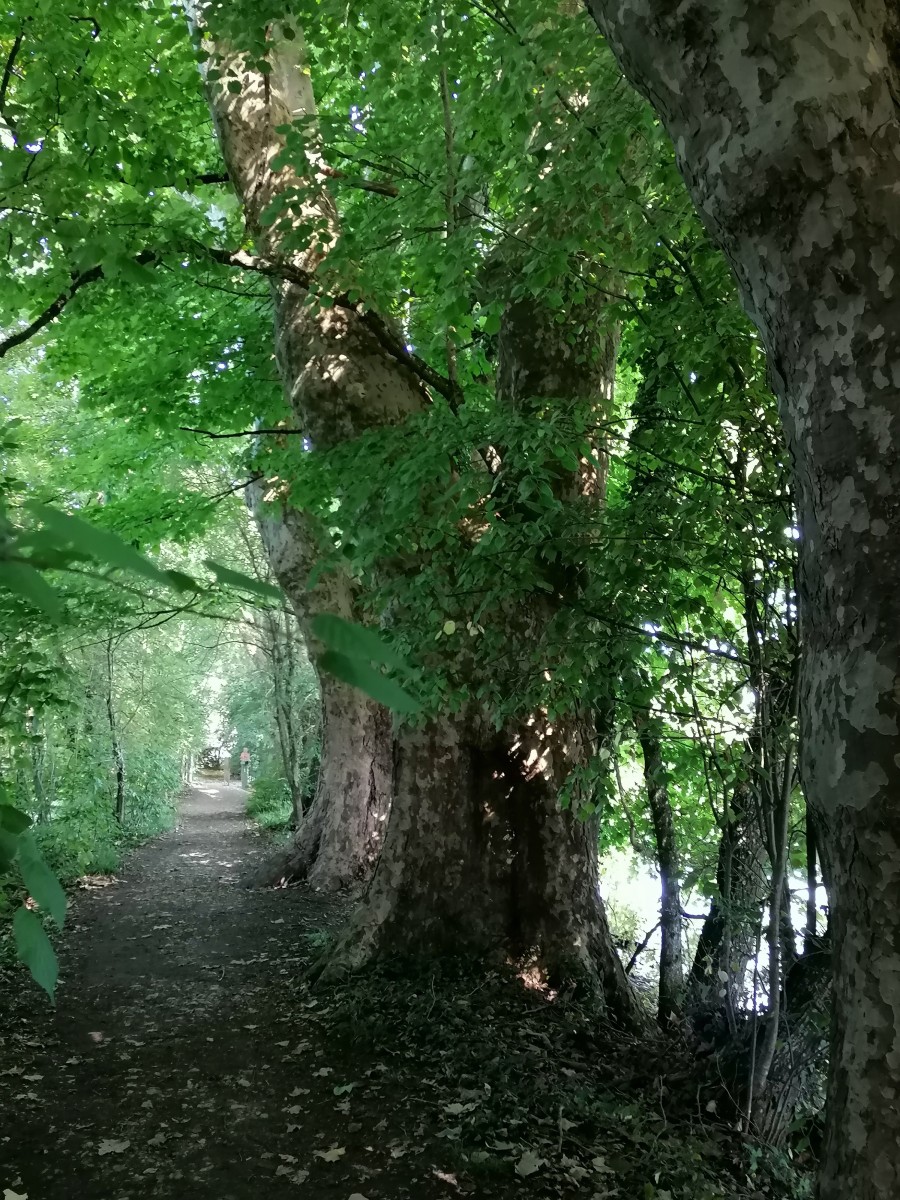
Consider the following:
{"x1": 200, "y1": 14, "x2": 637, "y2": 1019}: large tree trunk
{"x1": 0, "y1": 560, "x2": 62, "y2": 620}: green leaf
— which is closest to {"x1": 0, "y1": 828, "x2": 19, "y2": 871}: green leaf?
{"x1": 0, "y1": 560, "x2": 62, "y2": 620}: green leaf

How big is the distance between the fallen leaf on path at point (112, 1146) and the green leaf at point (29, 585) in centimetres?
417

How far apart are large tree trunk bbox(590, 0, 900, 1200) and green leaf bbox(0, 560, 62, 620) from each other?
1.72 meters

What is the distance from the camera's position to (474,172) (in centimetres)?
428

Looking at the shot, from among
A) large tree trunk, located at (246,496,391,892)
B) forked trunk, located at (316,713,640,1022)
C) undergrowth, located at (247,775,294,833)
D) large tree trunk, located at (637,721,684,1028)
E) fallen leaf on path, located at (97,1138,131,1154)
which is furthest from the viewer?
undergrowth, located at (247,775,294,833)

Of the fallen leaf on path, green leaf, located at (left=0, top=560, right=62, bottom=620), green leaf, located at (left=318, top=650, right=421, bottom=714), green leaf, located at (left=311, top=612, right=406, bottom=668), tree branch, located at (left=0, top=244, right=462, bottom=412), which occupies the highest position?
tree branch, located at (left=0, top=244, right=462, bottom=412)

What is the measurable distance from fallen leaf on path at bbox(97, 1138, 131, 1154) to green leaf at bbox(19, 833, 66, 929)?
3.73 meters

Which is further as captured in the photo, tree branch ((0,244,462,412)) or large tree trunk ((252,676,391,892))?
large tree trunk ((252,676,391,892))

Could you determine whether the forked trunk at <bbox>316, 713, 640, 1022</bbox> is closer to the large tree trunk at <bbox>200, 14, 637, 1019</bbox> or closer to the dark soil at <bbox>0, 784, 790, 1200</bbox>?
the large tree trunk at <bbox>200, 14, 637, 1019</bbox>

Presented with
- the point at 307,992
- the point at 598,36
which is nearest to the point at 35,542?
the point at 598,36

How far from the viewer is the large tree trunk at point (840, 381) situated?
1863 millimetres

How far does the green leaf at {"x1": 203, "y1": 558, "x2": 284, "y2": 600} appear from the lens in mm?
706

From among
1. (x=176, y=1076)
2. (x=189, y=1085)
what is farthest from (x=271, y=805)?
(x=189, y=1085)

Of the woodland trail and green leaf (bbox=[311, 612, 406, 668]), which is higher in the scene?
green leaf (bbox=[311, 612, 406, 668])

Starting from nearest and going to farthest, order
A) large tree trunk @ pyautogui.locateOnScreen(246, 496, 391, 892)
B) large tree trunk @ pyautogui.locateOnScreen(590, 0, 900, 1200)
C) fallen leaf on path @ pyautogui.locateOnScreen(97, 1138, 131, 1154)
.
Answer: large tree trunk @ pyautogui.locateOnScreen(590, 0, 900, 1200) → fallen leaf on path @ pyautogui.locateOnScreen(97, 1138, 131, 1154) → large tree trunk @ pyautogui.locateOnScreen(246, 496, 391, 892)
